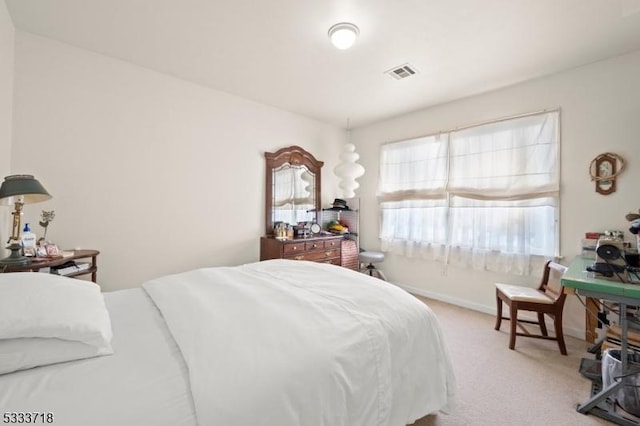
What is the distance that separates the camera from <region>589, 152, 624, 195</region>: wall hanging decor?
2.46 meters

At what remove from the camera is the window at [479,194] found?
286cm

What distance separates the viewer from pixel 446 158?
358cm

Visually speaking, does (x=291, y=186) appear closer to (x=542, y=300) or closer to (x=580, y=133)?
(x=542, y=300)

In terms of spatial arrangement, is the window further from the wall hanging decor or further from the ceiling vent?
the ceiling vent

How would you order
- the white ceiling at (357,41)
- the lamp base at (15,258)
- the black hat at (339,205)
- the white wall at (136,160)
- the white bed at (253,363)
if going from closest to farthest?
the white bed at (253,363)
the lamp base at (15,258)
the white ceiling at (357,41)
the white wall at (136,160)
the black hat at (339,205)

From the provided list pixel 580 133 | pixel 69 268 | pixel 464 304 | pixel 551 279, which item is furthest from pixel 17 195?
pixel 580 133

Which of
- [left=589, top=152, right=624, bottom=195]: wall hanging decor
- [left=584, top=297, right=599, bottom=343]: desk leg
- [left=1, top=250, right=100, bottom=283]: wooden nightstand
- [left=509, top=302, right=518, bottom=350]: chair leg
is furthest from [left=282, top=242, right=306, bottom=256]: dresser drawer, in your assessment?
[left=589, top=152, right=624, bottom=195]: wall hanging decor

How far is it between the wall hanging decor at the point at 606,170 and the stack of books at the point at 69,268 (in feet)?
15.3

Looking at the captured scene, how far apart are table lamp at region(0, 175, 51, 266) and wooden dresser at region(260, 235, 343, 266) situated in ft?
7.16

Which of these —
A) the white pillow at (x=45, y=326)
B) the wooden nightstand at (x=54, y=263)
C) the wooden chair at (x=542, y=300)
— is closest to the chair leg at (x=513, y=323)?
the wooden chair at (x=542, y=300)

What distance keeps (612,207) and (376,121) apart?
9.88 ft

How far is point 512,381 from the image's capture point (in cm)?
198

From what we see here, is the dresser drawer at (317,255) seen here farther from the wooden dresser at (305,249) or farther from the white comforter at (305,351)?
the white comforter at (305,351)

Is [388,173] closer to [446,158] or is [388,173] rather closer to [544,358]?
[446,158]
